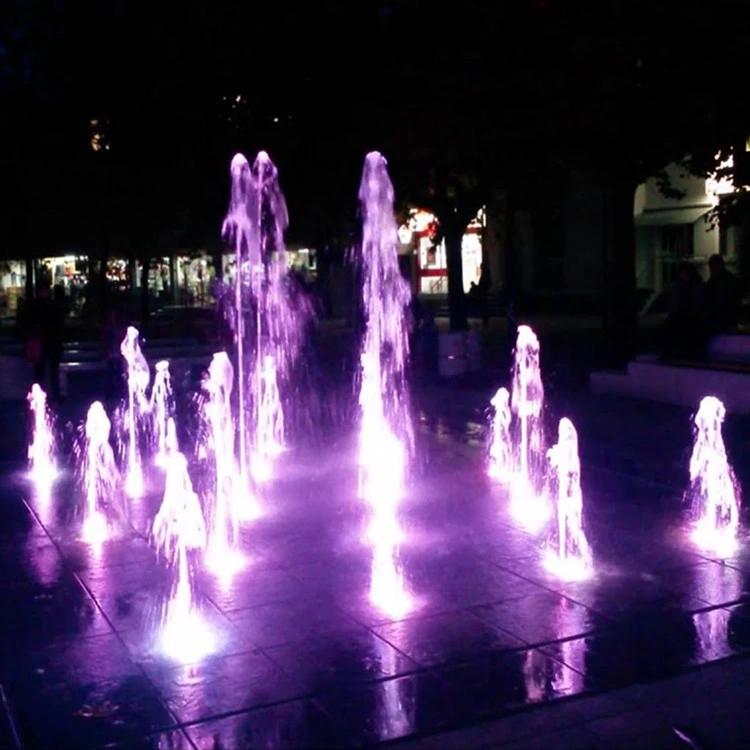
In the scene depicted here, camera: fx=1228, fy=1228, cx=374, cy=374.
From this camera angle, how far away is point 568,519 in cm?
848

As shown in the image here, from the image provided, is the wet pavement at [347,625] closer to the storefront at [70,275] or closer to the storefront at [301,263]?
the storefront at [70,275]

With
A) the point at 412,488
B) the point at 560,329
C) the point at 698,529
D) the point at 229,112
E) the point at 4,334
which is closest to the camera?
the point at 698,529

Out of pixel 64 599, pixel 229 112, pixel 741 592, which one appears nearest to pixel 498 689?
pixel 741 592

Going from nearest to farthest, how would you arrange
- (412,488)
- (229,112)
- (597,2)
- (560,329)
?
(412,488), (597,2), (229,112), (560,329)

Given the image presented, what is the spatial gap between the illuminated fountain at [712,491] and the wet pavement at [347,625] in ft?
0.53

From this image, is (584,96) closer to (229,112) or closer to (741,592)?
(229,112)

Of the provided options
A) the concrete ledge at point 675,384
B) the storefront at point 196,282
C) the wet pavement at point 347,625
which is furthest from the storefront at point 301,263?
the wet pavement at point 347,625

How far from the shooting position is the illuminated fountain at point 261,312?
44.8ft

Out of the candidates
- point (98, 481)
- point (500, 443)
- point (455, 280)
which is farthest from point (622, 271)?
point (98, 481)

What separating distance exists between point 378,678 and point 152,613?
64.1 inches

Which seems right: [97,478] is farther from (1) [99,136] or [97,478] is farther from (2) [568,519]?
(1) [99,136]

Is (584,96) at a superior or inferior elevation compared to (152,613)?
superior

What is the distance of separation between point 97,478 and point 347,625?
5378mm

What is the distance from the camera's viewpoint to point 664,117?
18.6 metres
